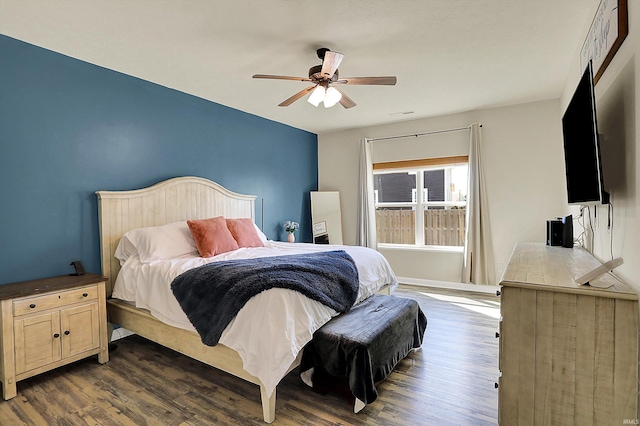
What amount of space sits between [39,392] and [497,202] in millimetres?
5113

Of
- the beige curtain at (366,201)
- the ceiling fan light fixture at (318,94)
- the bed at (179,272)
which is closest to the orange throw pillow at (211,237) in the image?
the bed at (179,272)

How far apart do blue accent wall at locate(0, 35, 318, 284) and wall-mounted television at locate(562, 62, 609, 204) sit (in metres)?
3.63

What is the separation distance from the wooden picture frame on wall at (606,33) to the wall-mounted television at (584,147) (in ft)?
0.62

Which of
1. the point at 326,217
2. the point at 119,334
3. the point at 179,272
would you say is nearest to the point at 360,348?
the point at 179,272

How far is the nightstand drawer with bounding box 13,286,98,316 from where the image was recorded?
219 cm

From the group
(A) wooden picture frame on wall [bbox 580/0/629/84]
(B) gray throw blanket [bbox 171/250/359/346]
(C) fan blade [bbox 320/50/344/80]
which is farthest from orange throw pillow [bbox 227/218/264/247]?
(A) wooden picture frame on wall [bbox 580/0/629/84]

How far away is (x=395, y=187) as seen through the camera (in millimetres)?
5438

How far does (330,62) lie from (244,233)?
2.12 metres

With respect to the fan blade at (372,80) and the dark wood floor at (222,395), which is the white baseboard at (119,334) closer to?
the dark wood floor at (222,395)

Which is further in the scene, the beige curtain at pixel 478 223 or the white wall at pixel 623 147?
the beige curtain at pixel 478 223

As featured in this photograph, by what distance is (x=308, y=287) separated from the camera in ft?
6.95

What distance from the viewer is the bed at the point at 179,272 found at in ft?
6.23

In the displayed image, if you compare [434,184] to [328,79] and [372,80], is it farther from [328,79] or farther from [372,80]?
[328,79]

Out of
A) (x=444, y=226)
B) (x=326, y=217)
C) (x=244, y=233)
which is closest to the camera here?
(x=244, y=233)
